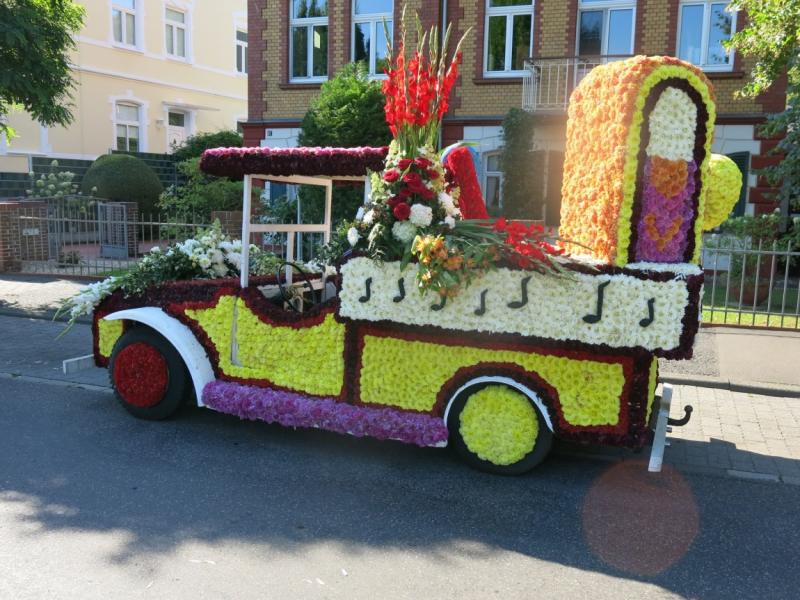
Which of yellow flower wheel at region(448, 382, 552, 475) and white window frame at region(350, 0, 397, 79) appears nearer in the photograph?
yellow flower wheel at region(448, 382, 552, 475)

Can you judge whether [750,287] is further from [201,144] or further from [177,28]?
[177,28]

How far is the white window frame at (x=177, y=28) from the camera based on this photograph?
27.2 metres

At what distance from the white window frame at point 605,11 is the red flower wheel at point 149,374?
1289cm

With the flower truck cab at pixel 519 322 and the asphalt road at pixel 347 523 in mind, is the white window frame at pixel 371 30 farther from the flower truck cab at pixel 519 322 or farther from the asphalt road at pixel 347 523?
the asphalt road at pixel 347 523

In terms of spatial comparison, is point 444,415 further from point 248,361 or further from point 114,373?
point 114,373

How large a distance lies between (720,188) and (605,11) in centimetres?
1257

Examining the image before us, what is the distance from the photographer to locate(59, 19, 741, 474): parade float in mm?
4141

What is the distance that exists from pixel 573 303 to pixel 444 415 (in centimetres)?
110

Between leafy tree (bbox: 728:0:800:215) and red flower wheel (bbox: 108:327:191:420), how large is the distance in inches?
331

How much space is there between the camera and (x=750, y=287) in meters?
10.8

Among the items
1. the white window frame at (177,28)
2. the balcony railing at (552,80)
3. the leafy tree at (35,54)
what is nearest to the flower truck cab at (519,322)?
the leafy tree at (35,54)

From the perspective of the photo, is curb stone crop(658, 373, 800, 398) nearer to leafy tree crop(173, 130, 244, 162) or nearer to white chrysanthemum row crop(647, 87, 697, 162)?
white chrysanthemum row crop(647, 87, 697, 162)

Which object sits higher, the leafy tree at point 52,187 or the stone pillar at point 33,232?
the leafy tree at point 52,187

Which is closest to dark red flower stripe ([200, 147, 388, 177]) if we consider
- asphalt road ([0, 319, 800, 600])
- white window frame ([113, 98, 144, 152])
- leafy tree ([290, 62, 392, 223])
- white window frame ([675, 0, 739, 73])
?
asphalt road ([0, 319, 800, 600])
